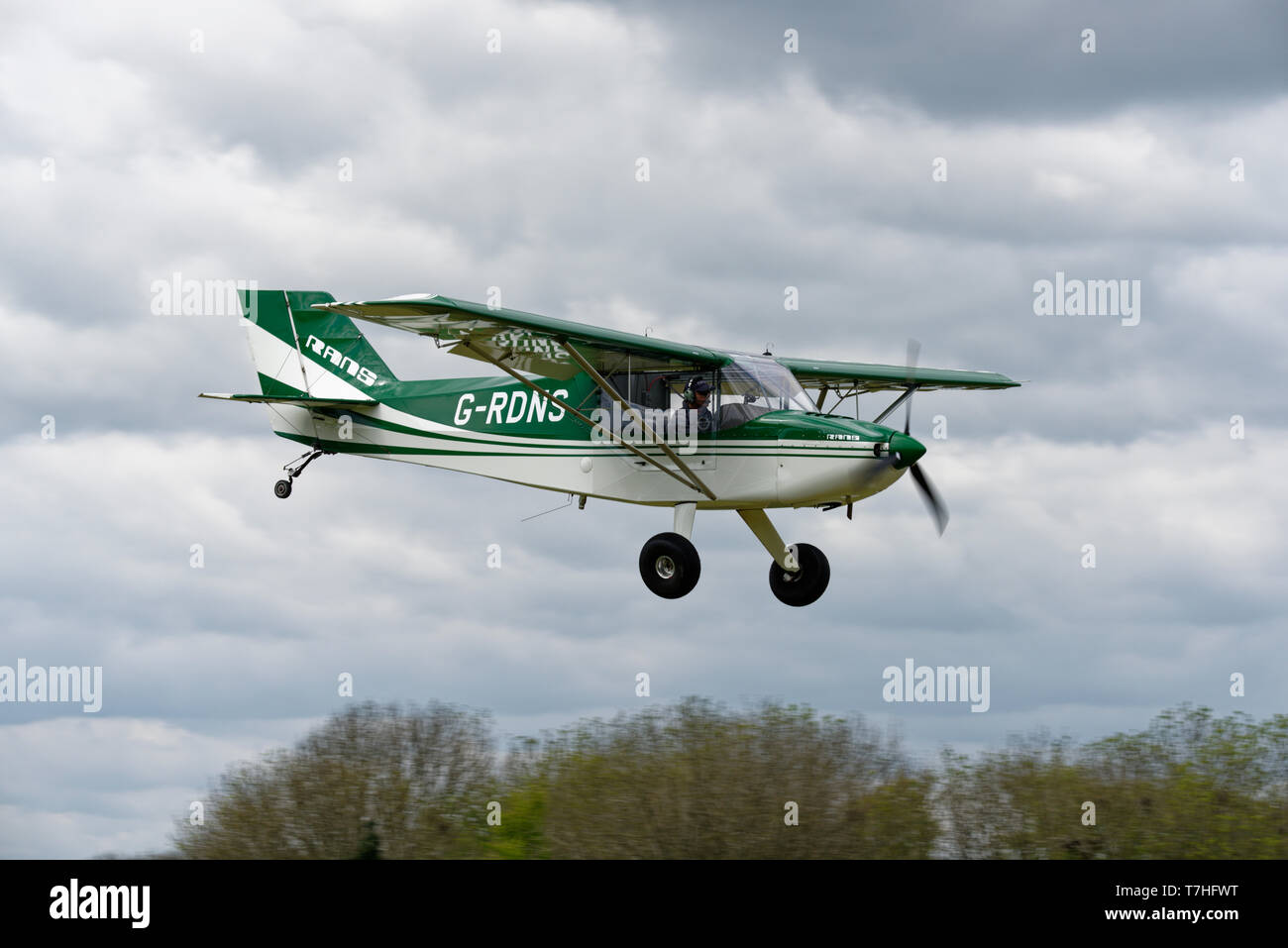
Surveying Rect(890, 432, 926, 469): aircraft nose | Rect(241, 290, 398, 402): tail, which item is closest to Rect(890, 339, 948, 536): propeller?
Rect(890, 432, 926, 469): aircraft nose

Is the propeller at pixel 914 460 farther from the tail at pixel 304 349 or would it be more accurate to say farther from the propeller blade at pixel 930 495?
the tail at pixel 304 349

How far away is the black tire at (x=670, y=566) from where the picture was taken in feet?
62.1

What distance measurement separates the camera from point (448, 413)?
2198cm

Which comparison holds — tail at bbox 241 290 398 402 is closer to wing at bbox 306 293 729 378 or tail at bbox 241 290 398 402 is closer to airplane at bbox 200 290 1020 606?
airplane at bbox 200 290 1020 606

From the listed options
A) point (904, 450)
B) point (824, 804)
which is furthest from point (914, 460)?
point (824, 804)

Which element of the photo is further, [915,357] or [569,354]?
[915,357]

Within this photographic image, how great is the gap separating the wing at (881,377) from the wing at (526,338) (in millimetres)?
3515

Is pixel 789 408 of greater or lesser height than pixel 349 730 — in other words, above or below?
above

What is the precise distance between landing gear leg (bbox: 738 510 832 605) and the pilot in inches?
66.1

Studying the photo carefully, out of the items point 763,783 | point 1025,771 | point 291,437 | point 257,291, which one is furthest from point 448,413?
point 1025,771

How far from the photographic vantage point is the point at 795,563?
20188 mm

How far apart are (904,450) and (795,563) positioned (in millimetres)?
2923
